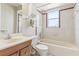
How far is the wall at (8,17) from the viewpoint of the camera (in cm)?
153

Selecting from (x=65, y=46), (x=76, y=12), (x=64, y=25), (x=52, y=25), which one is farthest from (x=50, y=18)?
(x=65, y=46)

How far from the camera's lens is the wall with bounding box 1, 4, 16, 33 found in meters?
1.53

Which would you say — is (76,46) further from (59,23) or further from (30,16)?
(30,16)

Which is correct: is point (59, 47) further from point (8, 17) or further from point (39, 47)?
point (8, 17)

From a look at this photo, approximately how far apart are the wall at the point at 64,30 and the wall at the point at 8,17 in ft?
2.04

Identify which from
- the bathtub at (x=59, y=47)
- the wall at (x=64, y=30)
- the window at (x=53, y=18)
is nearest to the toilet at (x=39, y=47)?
the bathtub at (x=59, y=47)

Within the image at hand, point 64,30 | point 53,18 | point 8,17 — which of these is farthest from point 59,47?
point 8,17

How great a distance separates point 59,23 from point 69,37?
350 millimetres

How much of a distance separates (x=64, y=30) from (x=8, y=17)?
3.73ft

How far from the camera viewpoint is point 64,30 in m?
1.79

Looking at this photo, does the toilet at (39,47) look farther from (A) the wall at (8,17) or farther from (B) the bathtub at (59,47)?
(A) the wall at (8,17)

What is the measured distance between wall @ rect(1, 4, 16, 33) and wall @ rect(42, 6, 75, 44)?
62 centimetres

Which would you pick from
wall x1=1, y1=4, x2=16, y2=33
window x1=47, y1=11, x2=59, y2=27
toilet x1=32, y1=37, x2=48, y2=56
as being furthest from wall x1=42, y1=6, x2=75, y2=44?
wall x1=1, y1=4, x2=16, y2=33

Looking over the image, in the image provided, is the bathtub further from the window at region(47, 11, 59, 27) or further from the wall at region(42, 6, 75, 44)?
the window at region(47, 11, 59, 27)
